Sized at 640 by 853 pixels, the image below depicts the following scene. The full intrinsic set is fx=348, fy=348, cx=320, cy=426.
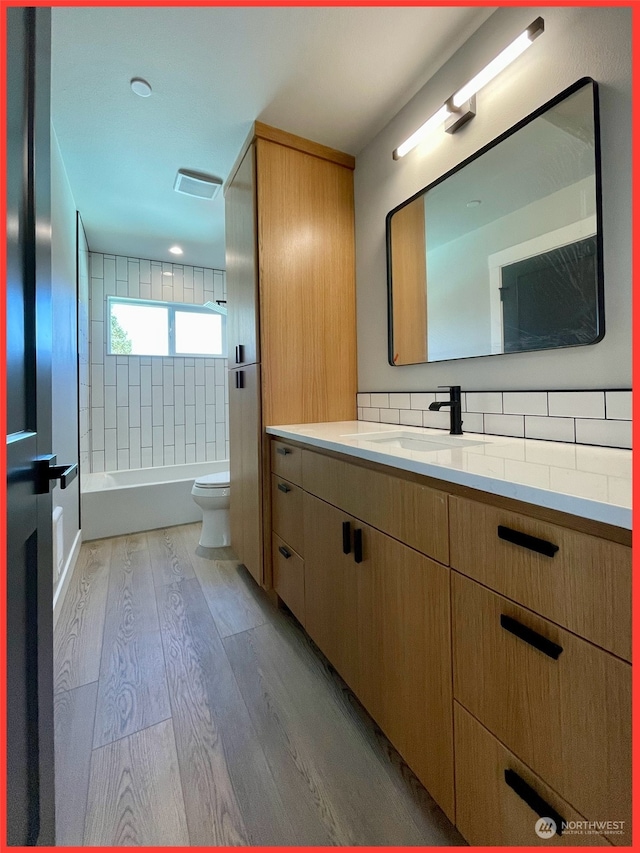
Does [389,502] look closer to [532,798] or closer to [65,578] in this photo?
[532,798]

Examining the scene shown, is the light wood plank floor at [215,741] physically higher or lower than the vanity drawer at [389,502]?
lower

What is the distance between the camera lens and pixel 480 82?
3.80 ft

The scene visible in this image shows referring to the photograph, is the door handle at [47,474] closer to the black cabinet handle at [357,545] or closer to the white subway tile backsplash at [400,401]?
the black cabinet handle at [357,545]

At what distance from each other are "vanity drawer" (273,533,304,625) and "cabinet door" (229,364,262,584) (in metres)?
0.12

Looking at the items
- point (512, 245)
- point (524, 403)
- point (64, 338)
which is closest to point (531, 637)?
point (524, 403)

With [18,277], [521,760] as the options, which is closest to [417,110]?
[18,277]

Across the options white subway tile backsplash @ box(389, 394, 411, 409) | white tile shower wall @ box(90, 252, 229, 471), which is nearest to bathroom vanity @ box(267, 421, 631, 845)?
white subway tile backsplash @ box(389, 394, 411, 409)

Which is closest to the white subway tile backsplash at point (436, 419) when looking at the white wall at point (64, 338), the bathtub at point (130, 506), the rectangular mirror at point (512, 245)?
the rectangular mirror at point (512, 245)

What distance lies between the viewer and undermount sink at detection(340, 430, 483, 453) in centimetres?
115

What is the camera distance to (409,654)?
86cm

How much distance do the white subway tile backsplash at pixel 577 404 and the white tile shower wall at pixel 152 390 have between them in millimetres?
3242

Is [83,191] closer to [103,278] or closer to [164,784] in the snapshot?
[103,278]

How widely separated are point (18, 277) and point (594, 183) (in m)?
1.38

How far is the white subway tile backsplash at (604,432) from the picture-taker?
91 centimetres
